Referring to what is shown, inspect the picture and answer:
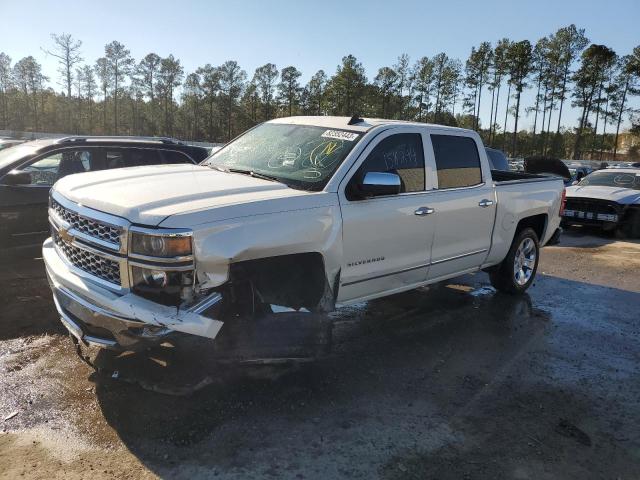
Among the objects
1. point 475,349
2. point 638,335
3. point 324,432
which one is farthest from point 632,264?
point 324,432

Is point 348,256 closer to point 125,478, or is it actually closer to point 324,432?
point 324,432

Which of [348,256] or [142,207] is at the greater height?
[142,207]

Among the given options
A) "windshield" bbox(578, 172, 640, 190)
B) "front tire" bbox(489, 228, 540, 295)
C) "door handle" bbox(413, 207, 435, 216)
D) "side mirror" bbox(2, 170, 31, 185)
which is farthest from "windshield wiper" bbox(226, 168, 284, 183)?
"windshield" bbox(578, 172, 640, 190)

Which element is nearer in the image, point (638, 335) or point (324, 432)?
point (324, 432)

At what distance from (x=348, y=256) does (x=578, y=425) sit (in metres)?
2.01

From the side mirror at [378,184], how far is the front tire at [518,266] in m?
3.02

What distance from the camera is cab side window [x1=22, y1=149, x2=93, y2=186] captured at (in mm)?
6469

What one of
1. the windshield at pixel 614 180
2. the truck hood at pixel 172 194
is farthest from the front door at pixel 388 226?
the windshield at pixel 614 180

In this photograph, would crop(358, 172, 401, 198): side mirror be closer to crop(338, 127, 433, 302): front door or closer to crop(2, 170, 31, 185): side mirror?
crop(338, 127, 433, 302): front door

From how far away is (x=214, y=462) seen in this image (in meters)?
2.99

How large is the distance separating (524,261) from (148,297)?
5229 mm

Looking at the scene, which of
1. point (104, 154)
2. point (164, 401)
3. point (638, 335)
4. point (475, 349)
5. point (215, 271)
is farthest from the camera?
point (104, 154)

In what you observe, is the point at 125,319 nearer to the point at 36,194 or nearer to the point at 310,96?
the point at 36,194

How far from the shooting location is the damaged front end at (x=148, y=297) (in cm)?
318
